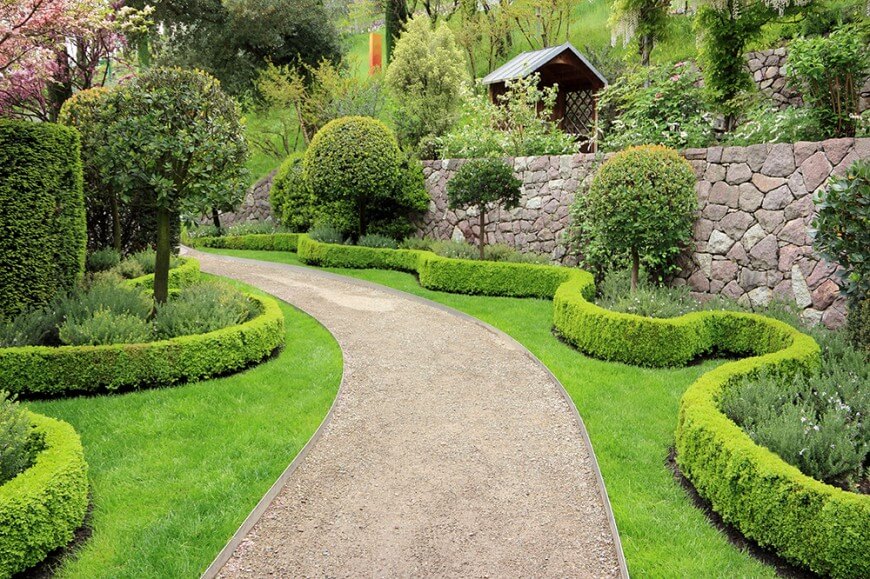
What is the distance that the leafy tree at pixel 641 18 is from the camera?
1409cm

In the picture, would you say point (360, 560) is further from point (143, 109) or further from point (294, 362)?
point (143, 109)

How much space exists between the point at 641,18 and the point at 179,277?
1224 centimetres

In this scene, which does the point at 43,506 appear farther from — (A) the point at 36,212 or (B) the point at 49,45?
(B) the point at 49,45

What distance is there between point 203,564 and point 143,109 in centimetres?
602

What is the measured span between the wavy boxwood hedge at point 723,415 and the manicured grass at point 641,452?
224 millimetres

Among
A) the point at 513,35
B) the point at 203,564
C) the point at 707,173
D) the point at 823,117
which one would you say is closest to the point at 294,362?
the point at 203,564

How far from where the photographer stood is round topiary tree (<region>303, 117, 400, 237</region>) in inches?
580

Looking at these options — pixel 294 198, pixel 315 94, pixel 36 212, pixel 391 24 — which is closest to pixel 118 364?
pixel 36 212

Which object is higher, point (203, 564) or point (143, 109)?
point (143, 109)

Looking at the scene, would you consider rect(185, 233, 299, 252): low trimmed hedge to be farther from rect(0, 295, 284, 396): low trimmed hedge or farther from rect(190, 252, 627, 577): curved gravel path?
rect(0, 295, 284, 396): low trimmed hedge

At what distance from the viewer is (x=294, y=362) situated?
24.8 feet

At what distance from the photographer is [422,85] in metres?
20.1

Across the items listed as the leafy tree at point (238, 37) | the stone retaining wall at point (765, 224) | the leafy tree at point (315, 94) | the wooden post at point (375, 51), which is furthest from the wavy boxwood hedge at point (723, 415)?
the wooden post at point (375, 51)

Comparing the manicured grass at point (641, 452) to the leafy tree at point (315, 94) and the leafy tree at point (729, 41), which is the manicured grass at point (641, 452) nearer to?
the leafy tree at point (729, 41)
